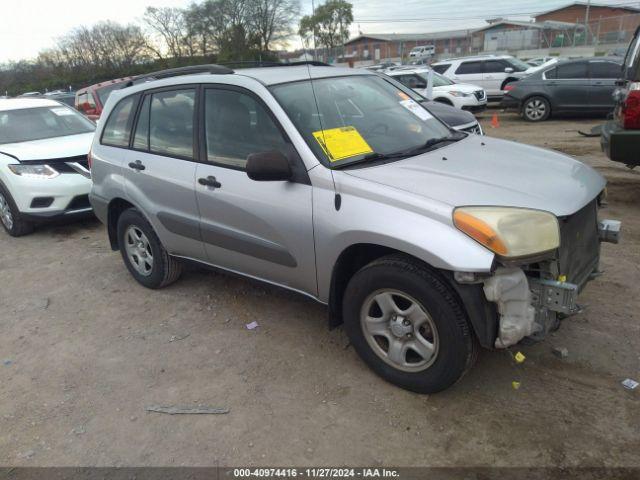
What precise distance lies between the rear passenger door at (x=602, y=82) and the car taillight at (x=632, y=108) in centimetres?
788

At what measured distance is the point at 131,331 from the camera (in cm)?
399

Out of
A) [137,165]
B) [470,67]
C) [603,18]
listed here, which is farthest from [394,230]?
[603,18]

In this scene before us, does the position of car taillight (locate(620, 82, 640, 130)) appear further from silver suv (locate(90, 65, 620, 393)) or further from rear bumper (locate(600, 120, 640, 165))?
silver suv (locate(90, 65, 620, 393))

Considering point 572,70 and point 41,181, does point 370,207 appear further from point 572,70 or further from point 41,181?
point 572,70

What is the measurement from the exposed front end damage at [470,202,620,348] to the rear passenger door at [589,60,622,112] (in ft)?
36.3

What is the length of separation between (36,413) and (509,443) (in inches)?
108

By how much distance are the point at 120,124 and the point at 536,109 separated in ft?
37.9

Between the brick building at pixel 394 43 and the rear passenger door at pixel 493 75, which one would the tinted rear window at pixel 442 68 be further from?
the brick building at pixel 394 43

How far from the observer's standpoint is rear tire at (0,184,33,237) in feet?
21.2

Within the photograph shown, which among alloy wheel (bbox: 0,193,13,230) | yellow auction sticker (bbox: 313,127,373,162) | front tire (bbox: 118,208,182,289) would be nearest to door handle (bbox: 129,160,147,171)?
front tire (bbox: 118,208,182,289)

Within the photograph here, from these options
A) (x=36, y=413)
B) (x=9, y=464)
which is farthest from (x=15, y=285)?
(x=9, y=464)

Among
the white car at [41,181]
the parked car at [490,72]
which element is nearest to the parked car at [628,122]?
the white car at [41,181]

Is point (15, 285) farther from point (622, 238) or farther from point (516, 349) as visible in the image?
point (622, 238)

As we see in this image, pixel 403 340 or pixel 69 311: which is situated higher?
pixel 403 340
